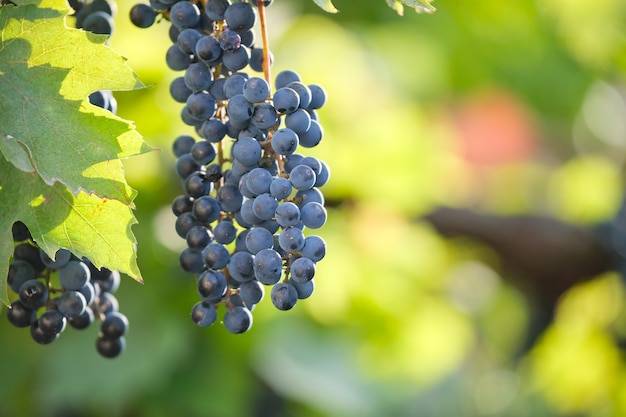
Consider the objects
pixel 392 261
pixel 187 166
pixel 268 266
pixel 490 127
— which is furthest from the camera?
pixel 490 127

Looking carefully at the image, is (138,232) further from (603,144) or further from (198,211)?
(603,144)

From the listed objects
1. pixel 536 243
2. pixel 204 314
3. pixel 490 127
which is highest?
pixel 204 314

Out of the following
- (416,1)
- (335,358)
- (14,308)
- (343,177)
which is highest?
(416,1)

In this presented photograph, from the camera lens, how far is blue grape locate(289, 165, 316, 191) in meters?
0.62

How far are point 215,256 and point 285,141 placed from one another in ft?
0.38

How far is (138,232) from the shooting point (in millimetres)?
1676

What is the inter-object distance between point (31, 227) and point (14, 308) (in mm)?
128

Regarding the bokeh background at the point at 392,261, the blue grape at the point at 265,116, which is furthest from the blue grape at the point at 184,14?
the bokeh background at the point at 392,261

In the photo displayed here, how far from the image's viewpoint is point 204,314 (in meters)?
0.67

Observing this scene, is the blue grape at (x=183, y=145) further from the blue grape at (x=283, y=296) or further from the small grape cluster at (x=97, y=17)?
the blue grape at (x=283, y=296)

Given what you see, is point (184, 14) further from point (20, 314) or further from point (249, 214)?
point (20, 314)

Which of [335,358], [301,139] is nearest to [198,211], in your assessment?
[301,139]

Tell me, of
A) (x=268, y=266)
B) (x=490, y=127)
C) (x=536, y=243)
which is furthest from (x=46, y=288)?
(x=490, y=127)

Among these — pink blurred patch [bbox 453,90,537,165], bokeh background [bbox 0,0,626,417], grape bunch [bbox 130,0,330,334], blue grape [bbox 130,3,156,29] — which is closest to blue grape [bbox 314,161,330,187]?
grape bunch [bbox 130,0,330,334]
